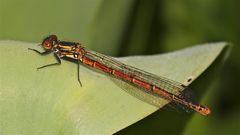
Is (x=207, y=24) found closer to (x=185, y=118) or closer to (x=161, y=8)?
A: (x=161, y=8)

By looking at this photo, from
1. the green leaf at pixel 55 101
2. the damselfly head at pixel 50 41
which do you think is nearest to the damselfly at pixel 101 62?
the damselfly head at pixel 50 41

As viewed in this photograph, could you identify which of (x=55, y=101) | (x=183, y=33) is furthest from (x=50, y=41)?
(x=183, y=33)

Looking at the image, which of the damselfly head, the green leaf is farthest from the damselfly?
the green leaf

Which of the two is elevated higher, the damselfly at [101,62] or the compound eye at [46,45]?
the compound eye at [46,45]

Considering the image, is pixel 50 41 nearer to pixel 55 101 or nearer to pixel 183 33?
pixel 55 101

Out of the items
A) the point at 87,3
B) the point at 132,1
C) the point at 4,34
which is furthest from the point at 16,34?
the point at 132,1

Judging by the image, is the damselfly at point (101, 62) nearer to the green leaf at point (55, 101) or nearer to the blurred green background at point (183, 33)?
Result: the blurred green background at point (183, 33)

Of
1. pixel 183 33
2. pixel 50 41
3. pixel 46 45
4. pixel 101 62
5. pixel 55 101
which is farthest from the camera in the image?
pixel 183 33

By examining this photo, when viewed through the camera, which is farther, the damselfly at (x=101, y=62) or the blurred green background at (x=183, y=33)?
the blurred green background at (x=183, y=33)

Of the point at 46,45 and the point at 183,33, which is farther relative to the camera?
the point at 183,33
